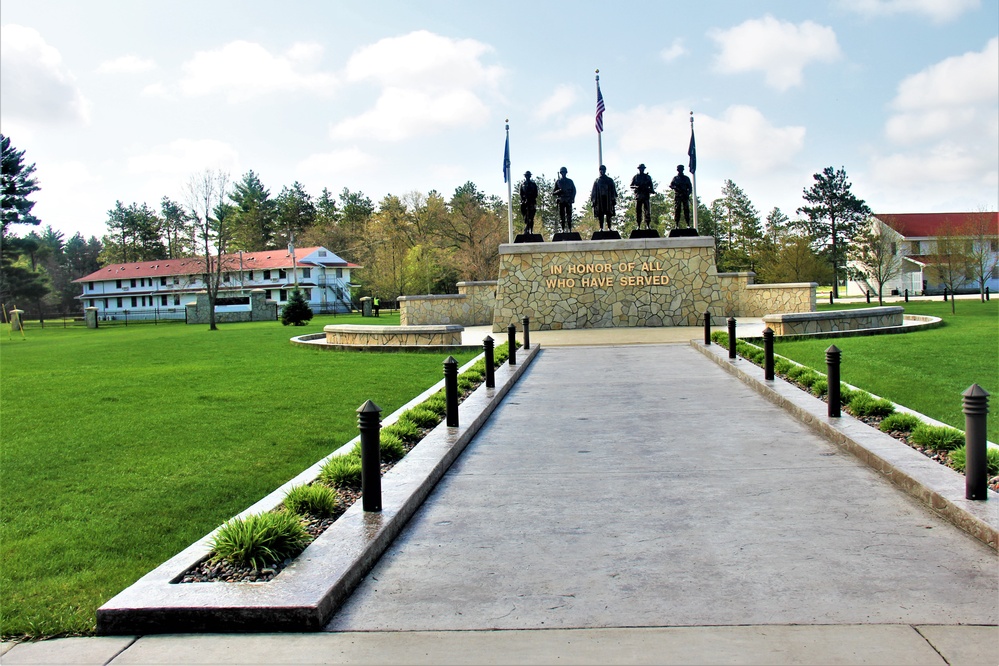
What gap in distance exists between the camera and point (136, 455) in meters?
7.93

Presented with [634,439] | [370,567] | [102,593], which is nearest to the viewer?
[102,593]

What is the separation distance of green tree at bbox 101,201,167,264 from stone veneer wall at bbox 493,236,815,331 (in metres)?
82.5

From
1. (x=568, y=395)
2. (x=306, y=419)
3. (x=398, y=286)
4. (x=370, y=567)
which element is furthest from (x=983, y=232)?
(x=370, y=567)

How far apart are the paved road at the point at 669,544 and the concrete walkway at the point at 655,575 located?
17mm

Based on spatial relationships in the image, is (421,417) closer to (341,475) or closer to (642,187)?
(341,475)

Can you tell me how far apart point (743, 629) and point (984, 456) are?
278cm

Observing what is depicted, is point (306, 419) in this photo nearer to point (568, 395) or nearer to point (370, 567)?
point (568, 395)

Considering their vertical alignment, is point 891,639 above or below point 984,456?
below

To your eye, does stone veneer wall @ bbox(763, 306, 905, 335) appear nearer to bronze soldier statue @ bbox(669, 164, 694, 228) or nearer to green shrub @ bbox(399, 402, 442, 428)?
bronze soldier statue @ bbox(669, 164, 694, 228)

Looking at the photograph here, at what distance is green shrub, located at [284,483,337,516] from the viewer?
5.76 metres

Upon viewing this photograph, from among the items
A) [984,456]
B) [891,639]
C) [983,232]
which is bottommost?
[891,639]

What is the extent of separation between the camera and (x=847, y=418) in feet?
29.2

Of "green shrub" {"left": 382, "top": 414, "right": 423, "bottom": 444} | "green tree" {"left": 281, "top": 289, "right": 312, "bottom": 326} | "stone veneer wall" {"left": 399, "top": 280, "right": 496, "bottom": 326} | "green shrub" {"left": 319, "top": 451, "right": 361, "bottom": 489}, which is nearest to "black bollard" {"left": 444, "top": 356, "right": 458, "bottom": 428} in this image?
"green shrub" {"left": 382, "top": 414, "right": 423, "bottom": 444}

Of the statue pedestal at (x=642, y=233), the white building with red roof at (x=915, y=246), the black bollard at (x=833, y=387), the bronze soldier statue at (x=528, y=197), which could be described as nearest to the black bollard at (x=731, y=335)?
the black bollard at (x=833, y=387)
